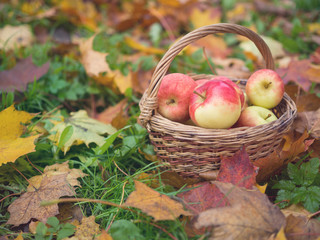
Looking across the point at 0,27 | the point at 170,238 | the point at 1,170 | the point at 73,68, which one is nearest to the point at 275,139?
the point at 170,238

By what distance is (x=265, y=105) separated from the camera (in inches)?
56.6

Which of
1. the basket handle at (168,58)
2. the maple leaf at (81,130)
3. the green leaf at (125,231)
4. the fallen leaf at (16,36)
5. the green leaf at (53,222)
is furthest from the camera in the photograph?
the fallen leaf at (16,36)

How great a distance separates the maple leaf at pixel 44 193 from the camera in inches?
→ 46.7

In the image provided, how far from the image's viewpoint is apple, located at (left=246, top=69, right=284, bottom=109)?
54.4 inches

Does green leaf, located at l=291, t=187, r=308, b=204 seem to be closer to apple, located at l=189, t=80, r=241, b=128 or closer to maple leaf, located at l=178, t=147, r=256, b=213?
maple leaf, located at l=178, t=147, r=256, b=213

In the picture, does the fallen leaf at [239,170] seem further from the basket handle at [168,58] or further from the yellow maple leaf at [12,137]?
the yellow maple leaf at [12,137]

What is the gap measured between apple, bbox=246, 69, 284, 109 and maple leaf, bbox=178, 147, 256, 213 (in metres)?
0.41

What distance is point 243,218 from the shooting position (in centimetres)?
92

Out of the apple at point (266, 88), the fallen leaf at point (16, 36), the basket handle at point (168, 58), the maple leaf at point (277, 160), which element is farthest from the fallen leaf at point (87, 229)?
the fallen leaf at point (16, 36)

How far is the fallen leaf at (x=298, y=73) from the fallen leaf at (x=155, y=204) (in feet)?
4.14

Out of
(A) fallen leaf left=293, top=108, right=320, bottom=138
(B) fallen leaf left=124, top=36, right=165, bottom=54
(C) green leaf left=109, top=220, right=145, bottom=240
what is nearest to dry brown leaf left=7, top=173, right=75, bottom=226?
(C) green leaf left=109, top=220, right=145, bottom=240

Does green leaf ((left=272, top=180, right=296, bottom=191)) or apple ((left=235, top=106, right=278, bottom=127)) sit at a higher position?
apple ((left=235, top=106, right=278, bottom=127))

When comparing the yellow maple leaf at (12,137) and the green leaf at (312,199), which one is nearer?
the green leaf at (312,199)

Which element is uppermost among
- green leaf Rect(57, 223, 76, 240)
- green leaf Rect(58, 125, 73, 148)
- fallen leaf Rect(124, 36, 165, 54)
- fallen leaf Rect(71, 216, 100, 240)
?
fallen leaf Rect(124, 36, 165, 54)
